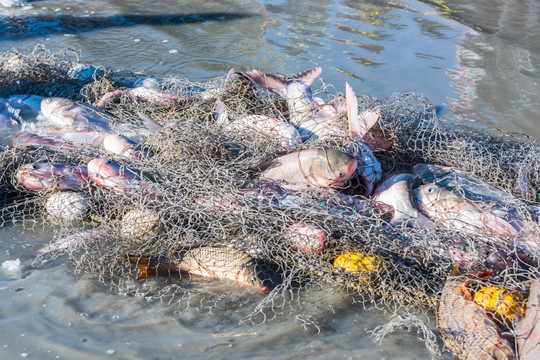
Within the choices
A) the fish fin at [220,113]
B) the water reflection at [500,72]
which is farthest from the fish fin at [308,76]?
the water reflection at [500,72]

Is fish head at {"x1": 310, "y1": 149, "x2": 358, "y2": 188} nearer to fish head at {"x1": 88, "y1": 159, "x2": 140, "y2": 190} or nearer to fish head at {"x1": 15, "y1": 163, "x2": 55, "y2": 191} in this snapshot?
fish head at {"x1": 88, "y1": 159, "x2": 140, "y2": 190}

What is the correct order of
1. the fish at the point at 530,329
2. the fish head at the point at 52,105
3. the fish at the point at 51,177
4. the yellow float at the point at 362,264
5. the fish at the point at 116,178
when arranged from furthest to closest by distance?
the fish head at the point at 52,105
the fish at the point at 51,177
the fish at the point at 116,178
the yellow float at the point at 362,264
the fish at the point at 530,329

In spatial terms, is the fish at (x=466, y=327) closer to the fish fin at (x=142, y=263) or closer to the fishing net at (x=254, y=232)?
the fishing net at (x=254, y=232)

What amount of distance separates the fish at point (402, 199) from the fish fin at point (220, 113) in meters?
1.77

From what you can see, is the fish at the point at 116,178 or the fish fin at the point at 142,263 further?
the fish at the point at 116,178

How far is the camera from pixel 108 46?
30.3 ft

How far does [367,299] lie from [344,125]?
1.78m

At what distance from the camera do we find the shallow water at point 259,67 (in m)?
2.89

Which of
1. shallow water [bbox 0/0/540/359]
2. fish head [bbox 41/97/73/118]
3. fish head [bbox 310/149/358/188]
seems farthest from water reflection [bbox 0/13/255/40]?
fish head [bbox 310/149/358/188]

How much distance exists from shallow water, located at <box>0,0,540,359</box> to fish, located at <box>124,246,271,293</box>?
10.2 inches

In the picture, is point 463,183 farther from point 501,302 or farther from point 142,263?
point 142,263

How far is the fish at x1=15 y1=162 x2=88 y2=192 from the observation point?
13.0 feet

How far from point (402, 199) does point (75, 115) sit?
3.75 meters

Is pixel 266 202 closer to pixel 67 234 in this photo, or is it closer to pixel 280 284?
pixel 280 284
